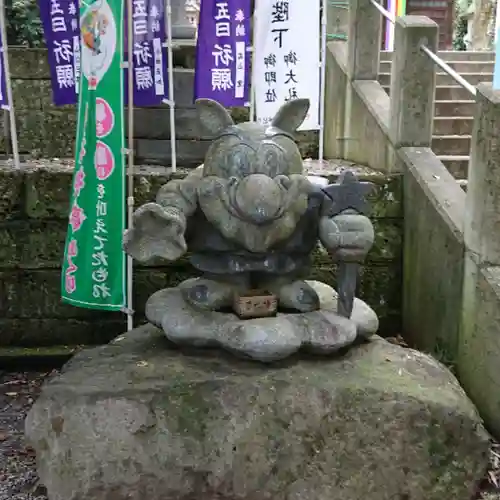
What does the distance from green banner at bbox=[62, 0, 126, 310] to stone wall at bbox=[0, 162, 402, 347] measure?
17.5 inches

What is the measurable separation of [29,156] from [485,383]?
4683 mm

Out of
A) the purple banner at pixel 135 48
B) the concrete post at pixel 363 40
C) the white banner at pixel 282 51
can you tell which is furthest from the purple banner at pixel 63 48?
the concrete post at pixel 363 40

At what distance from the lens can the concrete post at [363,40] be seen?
635 centimetres

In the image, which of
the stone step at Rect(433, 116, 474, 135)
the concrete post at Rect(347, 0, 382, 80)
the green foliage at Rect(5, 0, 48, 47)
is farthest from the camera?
the green foliage at Rect(5, 0, 48, 47)

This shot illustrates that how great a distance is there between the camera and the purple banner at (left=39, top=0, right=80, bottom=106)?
16.0 ft

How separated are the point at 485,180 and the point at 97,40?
248 cm

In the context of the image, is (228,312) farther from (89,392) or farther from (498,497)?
(498,497)

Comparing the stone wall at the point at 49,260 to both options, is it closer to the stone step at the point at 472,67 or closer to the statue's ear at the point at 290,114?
the statue's ear at the point at 290,114

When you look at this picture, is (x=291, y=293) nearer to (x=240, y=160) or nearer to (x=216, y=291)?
(x=216, y=291)

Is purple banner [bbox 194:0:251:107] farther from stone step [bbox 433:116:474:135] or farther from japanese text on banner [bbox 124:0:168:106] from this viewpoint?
stone step [bbox 433:116:474:135]

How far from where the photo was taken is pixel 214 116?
3371 millimetres

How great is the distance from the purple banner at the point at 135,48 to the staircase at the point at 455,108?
2414 millimetres

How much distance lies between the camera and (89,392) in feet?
9.84

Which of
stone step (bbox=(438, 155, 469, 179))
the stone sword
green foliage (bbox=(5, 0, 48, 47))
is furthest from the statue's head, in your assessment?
green foliage (bbox=(5, 0, 48, 47))
